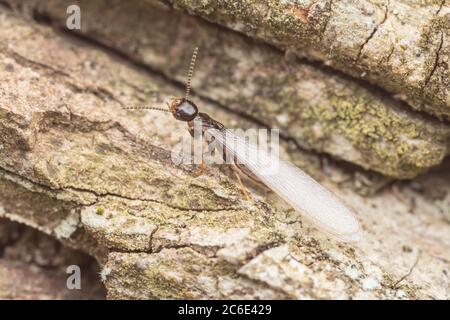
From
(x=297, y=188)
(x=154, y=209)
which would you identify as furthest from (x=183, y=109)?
(x=297, y=188)

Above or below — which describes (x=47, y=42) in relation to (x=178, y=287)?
above

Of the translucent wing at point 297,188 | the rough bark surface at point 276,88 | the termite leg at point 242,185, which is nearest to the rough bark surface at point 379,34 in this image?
the rough bark surface at point 276,88

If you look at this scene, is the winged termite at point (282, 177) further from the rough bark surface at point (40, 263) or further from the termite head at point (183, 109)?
the rough bark surface at point (40, 263)

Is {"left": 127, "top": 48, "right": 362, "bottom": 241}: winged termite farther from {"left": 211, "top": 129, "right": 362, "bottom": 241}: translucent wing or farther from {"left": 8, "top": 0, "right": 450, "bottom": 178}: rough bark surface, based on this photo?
{"left": 8, "top": 0, "right": 450, "bottom": 178}: rough bark surface

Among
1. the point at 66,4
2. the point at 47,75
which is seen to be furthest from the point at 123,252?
the point at 66,4

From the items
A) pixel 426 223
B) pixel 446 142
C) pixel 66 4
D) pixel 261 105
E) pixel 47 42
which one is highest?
pixel 66 4

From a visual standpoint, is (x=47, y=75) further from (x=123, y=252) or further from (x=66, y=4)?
(x=123, y=252)
